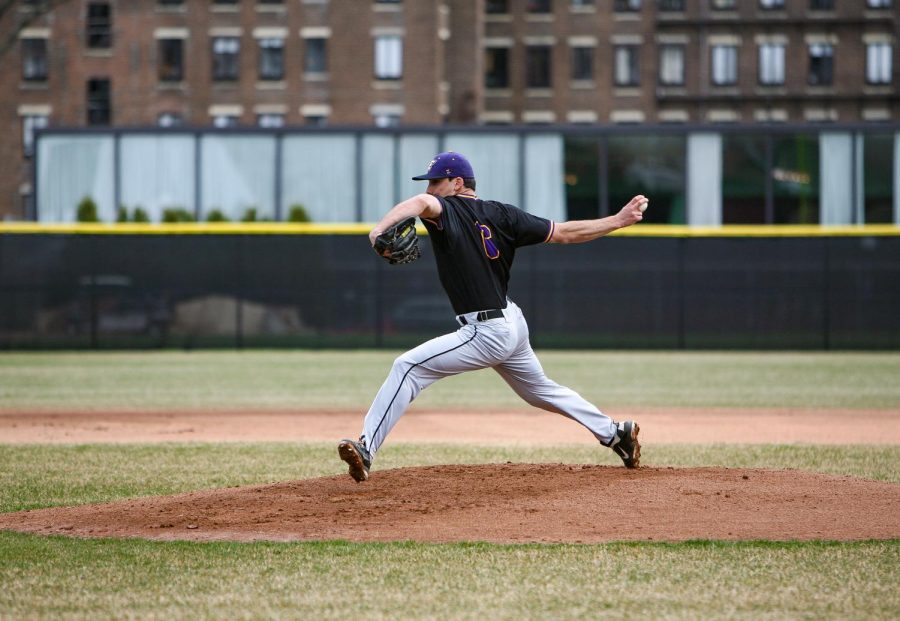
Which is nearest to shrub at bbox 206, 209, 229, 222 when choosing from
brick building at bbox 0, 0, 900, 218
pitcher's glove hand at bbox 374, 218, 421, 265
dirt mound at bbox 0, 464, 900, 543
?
brick building at bbox 0, 0, 900, 218

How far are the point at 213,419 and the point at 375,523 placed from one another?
7649 mm

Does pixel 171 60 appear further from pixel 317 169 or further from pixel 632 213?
pixel 632 213

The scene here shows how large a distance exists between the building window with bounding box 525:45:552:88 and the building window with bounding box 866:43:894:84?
1406 centimetres

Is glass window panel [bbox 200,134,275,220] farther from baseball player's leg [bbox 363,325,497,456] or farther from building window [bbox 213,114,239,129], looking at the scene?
baseball player's leg [bbox 363,325,497,456]

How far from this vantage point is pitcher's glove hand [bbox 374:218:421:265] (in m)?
6.79

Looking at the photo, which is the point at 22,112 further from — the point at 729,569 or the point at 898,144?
the point at 729,569

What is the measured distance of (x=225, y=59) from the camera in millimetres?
52375

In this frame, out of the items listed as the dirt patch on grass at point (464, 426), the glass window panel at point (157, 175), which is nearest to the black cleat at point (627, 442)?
the dirt patch on grass at point (464, 426)

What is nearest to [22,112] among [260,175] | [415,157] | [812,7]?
[260,175]

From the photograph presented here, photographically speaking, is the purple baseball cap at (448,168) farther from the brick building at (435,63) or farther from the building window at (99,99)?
the building window at (99,99)

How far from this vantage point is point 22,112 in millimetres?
53750

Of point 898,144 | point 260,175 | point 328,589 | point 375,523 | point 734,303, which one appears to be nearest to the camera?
point 328,589

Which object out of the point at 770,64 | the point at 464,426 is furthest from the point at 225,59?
the point at 464,426

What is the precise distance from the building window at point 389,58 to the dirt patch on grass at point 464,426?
37678mm
